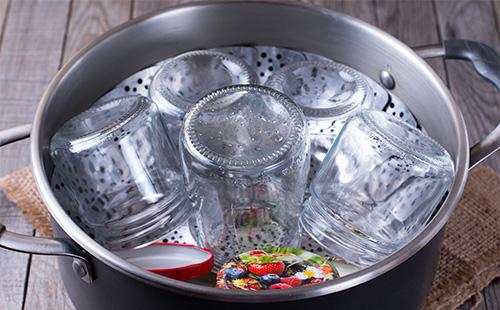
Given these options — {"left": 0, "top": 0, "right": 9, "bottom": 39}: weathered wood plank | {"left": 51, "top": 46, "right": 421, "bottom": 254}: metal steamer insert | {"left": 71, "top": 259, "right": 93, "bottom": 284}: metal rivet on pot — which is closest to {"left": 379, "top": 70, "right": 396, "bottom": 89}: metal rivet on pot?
{"left": 51, "top": 46, "right": 421, "bottom": 254}: metal steamer insert

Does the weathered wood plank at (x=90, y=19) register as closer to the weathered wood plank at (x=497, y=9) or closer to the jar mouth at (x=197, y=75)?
the jar mouth at (x=197, y=75)

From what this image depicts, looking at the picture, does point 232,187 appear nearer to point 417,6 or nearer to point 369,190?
point 369,190

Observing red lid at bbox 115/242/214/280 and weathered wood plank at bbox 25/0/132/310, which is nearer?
red lid at bbox 115/242/214/280

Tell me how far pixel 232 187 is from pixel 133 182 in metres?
0.11

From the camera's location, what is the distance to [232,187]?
753 mm

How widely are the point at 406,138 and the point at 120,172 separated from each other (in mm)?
276

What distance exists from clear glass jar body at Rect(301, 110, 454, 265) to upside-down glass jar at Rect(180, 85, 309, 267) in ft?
0.10

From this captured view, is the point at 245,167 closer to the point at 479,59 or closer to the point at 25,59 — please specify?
the point at 479,59

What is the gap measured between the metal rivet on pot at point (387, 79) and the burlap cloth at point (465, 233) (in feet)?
0.66

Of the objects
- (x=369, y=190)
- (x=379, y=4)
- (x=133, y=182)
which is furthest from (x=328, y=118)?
(x=379, y=4)

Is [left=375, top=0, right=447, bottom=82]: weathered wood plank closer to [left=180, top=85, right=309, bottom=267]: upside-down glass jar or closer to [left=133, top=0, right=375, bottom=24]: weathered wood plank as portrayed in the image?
[left=133, top=0, right=375, bottom=24]: weathered wood plank

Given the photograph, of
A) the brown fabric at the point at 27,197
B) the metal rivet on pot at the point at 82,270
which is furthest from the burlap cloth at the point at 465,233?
the metal rivet on pot at the point at 82,270

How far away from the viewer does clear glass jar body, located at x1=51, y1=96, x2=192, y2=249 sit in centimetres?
78

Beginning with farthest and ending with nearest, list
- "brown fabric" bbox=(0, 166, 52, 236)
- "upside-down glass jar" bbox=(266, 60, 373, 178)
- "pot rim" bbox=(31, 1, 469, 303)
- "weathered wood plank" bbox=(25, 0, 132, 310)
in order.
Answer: "weathered wood plank" bbox=(25, 0, 132, 310) → "brown fabric" bbox=(0, 166, 52, 236) → "upside-down glass jar" bbox=(266, 60, 373, 178) → "pot rim" bbox=(31, 1, 469, 303)
